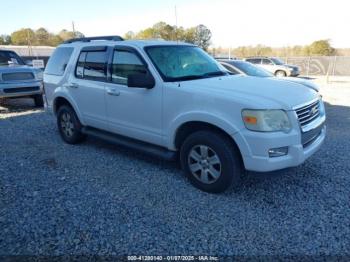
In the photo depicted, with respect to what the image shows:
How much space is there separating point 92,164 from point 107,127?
663 millimetres

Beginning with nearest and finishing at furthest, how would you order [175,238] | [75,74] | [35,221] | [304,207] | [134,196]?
[175,238]
[35,221]
[304,207]
[134,196]
[75,74]

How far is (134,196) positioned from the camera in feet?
12.2

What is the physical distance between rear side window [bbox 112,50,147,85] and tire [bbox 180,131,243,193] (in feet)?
4.23

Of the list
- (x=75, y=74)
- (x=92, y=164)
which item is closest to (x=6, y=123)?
(x=75, y=74)

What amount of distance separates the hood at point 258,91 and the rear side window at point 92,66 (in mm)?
1626

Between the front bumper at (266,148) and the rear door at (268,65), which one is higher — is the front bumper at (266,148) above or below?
above

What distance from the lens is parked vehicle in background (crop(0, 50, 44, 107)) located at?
935 cm

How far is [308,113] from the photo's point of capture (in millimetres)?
3609

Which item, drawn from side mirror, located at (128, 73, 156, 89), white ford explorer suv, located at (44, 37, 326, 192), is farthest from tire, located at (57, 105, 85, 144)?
side mirror, located at (128, 73, 156, 89)

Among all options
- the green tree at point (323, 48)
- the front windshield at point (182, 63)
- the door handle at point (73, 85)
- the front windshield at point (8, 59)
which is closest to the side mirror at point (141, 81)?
the front windshield at point (182, 63)

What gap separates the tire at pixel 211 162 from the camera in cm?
347

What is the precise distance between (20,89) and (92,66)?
19.2 ft

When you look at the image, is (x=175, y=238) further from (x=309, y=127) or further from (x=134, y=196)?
(x=309, y=127)

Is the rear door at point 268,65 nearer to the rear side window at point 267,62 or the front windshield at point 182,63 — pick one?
the rear side window at point 267,62
